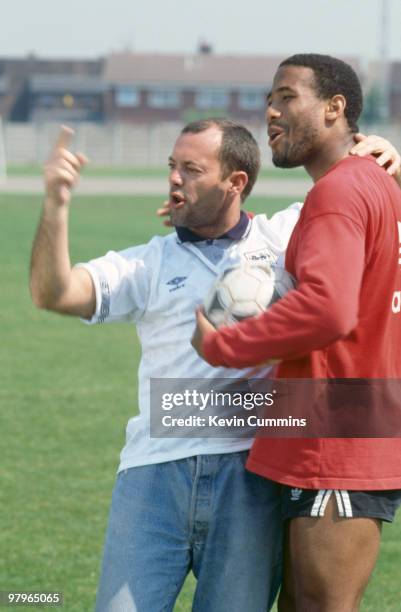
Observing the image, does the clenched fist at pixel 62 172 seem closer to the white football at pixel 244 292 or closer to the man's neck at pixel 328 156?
the white football at pixel 244 292

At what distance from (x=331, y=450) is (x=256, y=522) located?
355mm

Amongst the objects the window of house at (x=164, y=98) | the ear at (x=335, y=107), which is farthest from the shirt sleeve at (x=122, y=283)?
the window of house at (x=164, y=98)

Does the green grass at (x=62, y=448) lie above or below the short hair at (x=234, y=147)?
below

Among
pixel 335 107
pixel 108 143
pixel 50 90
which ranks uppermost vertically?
pixel 335 107

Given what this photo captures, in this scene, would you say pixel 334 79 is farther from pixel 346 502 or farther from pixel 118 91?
pixel 118 91

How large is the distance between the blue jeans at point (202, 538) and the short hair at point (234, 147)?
2.80 feet

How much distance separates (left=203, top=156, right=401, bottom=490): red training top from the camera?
300 cm

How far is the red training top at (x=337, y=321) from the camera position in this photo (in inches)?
118

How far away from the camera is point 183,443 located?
3.54m

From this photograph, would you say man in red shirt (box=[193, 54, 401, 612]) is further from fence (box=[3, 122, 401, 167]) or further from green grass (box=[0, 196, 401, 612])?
fence (box=[3, 122, 401, 167])

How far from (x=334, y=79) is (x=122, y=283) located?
0.83 meters

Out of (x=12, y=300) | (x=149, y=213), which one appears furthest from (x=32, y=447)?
(x=149, y=213)

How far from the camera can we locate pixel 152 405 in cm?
359

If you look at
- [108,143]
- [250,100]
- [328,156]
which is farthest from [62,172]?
[250,100]
